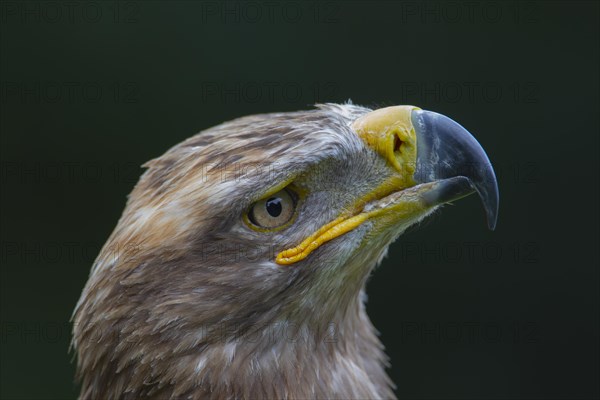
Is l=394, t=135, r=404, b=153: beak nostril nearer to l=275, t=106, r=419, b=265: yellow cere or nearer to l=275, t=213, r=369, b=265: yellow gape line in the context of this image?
l=275, t=106, r=419, b=265: yellow cere

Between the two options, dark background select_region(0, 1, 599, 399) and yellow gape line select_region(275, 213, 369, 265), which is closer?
yellow gape line select_region(275, 213, 369, 265)

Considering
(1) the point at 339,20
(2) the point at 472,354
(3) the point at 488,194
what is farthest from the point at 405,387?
(3) the point at 488,194

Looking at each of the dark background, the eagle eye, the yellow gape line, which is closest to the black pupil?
the eagle eye

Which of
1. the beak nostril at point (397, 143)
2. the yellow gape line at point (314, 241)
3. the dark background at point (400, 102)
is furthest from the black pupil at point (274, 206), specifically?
the dark background at point (400, 102)

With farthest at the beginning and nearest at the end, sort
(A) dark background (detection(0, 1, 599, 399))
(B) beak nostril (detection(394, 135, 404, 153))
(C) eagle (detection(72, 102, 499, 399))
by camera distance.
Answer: (A) dark background (detection(0, 1, 599, 399))
(B) beak nostril (detection(394, 135, 404, 153))
(C) eagle (detection(72, 102, 499, 399))

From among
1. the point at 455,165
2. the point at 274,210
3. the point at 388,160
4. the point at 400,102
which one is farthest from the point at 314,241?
the point at 400,102

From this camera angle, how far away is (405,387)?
7008 mm

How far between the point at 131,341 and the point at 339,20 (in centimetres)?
385

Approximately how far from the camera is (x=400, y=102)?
6.18 meters

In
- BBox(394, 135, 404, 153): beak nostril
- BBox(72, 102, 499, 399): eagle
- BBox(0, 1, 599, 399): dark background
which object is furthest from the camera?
BBox(0, 1, 599, 399): dark background

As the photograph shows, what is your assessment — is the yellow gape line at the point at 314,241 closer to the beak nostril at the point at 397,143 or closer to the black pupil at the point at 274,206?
the black pupil at the point at 274,206

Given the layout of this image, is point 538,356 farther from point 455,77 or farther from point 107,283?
point 107,283

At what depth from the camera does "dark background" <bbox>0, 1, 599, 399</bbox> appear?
20.6ft

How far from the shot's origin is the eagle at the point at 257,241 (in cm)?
323
